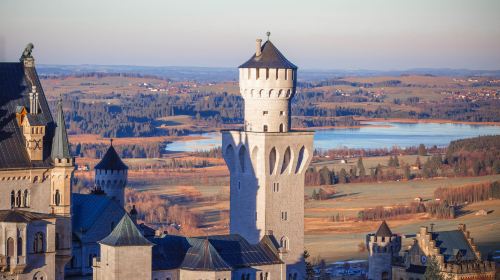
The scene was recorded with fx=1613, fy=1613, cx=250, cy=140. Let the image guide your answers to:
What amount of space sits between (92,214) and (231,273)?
8559 mm

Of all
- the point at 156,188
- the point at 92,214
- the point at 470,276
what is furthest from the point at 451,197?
the point at 92,214

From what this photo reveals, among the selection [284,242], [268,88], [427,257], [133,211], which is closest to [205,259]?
[284,242]

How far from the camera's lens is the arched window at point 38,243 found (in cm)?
6719

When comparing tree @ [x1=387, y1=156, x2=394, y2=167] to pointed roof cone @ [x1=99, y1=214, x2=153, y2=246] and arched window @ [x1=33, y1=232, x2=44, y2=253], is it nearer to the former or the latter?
pointed roof cone @ [x1=99, y1=214, x2=153, y2=246]

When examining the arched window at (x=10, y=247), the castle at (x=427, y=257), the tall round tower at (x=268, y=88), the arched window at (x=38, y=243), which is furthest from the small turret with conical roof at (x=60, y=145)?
the castle at (x=427, y=257)

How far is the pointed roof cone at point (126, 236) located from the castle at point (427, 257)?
18.6m

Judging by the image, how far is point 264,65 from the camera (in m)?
78.2

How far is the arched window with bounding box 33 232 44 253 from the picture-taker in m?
67.2

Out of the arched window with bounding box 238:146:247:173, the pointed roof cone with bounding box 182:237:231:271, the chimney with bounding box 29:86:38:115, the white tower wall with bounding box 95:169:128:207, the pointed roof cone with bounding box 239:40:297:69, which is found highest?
the pointed roof cone with bounding box 239:40:297:69

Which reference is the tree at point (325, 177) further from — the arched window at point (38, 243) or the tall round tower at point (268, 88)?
the arched window at point (38, 243)

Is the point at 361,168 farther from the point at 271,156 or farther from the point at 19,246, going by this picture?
the point at 19,246

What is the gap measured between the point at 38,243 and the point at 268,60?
17060 millimetres

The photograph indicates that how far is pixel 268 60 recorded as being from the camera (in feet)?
258

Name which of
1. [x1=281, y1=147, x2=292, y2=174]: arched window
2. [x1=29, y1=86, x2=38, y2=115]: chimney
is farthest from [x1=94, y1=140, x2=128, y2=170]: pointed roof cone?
[x1=29, y1=86, x2=38, y2=115]: chimney
